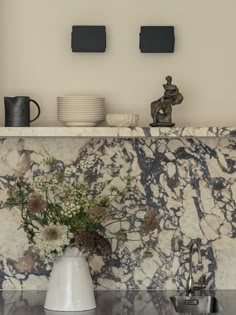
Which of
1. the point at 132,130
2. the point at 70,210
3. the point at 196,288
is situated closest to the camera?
the point at 70,210

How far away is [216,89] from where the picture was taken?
3.18 m

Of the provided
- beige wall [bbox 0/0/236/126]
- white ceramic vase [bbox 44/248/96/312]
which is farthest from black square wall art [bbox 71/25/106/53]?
white ceramic vase [bbox 44/248/96/312]

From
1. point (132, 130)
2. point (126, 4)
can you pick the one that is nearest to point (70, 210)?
point (132, 130)

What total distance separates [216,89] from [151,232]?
68cm

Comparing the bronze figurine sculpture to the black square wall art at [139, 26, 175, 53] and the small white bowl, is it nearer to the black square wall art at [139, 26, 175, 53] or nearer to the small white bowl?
the small white bowl

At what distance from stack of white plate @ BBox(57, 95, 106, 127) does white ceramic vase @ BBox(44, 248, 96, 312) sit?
539 mm

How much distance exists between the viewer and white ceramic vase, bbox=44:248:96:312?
9.05 feet

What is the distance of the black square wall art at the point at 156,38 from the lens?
3.12 meters

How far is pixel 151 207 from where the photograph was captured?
318 cm

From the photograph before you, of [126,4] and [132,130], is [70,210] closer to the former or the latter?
[132,130]

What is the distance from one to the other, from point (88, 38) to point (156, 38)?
0.29 m

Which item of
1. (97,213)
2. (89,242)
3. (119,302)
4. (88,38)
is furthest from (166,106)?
(119,302)

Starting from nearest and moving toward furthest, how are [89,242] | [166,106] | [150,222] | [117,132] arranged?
[89,242] < [117,132] < [166,106] < [150,222]

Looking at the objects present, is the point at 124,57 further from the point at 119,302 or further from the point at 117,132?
the point at 119,302
